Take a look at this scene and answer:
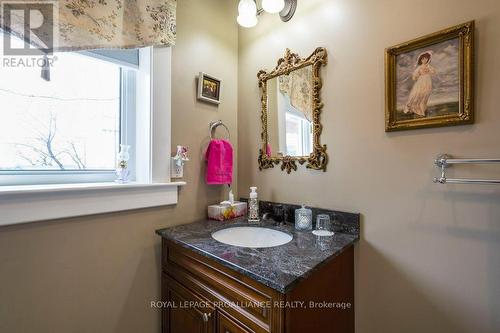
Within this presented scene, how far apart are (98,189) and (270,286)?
829 millimetres

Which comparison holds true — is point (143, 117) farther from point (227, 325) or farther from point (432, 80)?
point (432, 80)

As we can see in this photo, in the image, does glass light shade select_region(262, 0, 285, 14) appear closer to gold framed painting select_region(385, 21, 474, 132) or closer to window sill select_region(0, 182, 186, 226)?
gold framed painting select_region(385, 21, 474, 132)

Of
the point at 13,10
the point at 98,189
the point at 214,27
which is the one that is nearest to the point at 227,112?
the point at 214,27

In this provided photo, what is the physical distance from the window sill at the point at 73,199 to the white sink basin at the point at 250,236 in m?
0.34

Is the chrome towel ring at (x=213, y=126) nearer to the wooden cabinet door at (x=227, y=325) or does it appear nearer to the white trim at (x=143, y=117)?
the white trim at (x=143, y=117)

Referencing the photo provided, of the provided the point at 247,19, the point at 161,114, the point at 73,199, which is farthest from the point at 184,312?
the point at 247,19

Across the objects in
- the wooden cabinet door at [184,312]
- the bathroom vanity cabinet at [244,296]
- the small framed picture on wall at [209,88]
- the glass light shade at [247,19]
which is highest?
the glass light shade at [247,19]

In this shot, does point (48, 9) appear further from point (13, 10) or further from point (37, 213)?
point (37, 213)

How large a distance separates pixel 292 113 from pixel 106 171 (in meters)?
1.03

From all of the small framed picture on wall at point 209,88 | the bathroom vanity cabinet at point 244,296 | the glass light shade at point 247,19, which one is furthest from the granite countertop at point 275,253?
the glass light shade at point 247,19

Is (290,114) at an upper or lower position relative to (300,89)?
lower

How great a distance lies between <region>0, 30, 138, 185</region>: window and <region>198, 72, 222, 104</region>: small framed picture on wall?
1.18ft

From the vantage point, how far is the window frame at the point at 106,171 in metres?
0.94

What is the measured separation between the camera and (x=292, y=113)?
4.27 feet
